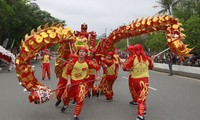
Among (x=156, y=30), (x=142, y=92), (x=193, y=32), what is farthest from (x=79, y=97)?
(x=193, y=32)

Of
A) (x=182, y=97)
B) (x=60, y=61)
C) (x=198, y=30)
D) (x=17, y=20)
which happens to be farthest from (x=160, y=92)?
(x=17, y=20)

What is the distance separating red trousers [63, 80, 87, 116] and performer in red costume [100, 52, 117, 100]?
90.0 inches

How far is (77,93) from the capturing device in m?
7.46

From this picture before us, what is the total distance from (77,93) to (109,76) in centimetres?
300

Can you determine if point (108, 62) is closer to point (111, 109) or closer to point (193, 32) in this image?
point (111, 109)

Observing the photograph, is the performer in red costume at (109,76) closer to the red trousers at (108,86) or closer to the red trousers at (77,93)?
the red trousers at (108,86)

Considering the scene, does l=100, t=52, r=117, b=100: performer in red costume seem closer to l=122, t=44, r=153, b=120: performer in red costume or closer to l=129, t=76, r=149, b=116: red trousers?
l=129, t=76, r=149, b=116: red trousers

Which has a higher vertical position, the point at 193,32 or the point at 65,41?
the point at 193,32

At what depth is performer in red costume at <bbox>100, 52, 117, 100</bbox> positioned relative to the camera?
10227mm

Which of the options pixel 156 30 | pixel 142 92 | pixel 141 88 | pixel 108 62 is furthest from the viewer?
pixel 108 62

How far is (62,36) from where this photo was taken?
7844mm

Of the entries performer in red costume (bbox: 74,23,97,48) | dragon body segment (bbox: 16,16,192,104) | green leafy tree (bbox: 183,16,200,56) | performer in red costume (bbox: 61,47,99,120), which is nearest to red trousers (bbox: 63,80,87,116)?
performer in red costume (bbox: 61,47,99,120)

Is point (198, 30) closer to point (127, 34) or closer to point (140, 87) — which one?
point (127, 34)

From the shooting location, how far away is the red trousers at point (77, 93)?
731 cm
